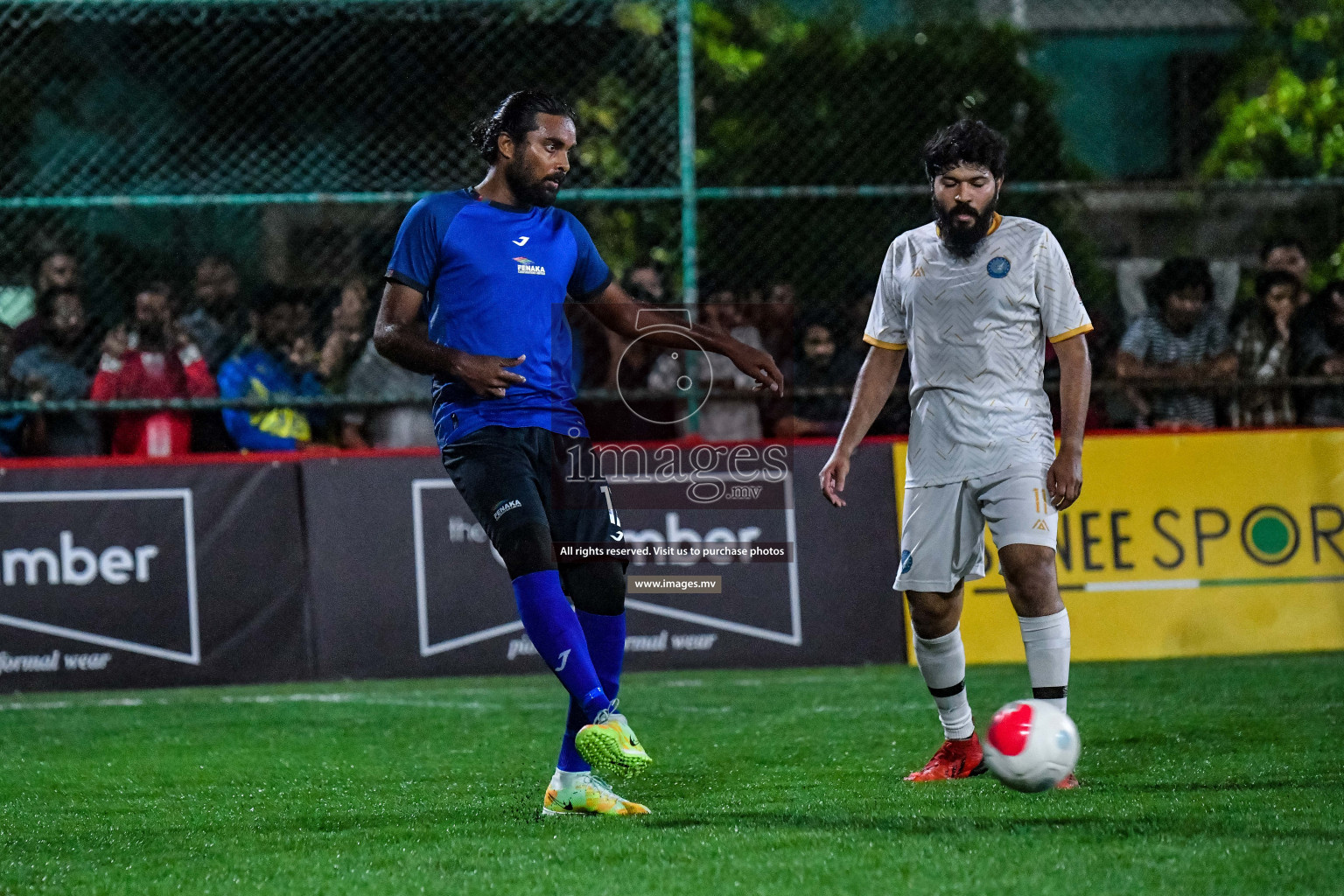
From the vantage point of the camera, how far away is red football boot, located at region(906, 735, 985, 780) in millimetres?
5676

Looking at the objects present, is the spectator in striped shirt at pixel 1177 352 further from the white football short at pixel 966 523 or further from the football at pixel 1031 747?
the football at pixel 1031 747

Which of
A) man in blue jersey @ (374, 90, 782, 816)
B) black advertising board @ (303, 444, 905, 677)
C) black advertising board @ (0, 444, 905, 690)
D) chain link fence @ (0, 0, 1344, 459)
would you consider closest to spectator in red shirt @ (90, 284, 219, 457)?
chain link fence @ (0, 0, 1344, 459)

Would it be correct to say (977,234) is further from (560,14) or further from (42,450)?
(560,14)

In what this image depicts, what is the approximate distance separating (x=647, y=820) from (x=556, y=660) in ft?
1.74

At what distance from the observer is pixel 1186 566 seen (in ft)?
31.0

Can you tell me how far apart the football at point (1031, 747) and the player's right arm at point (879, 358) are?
1.14m

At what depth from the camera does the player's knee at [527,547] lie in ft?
16.4

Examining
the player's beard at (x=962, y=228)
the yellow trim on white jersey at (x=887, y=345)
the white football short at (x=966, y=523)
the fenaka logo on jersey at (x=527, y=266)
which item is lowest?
the white football short at (x=966, y=523)

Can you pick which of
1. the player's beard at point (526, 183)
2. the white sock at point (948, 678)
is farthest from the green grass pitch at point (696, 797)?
the player's beard at point (526, 183)

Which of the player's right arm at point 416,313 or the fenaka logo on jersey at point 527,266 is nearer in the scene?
→ the player's right arm at point 416,313

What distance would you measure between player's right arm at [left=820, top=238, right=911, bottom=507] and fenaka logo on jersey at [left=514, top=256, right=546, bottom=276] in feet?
3.93

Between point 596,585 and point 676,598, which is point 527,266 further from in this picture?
point 676,598

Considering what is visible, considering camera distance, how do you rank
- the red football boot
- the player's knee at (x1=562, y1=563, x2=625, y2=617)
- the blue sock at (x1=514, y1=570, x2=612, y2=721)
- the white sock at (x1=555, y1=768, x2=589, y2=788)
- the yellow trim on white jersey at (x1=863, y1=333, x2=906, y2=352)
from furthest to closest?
the yellow trim on white jersey at (x1=863, y1=333, x2=906, y2=352)
the red football boot
the player's knee at (x1=562, y1=563, x2=625, y2=617)
the white sock at (x1=555, y1=768, x2=589, y2=788)
the blue sock at (x1=514, y1=570, x2=612, y2=721)

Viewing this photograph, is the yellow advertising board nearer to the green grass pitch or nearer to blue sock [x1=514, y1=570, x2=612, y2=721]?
the green grass pitch
